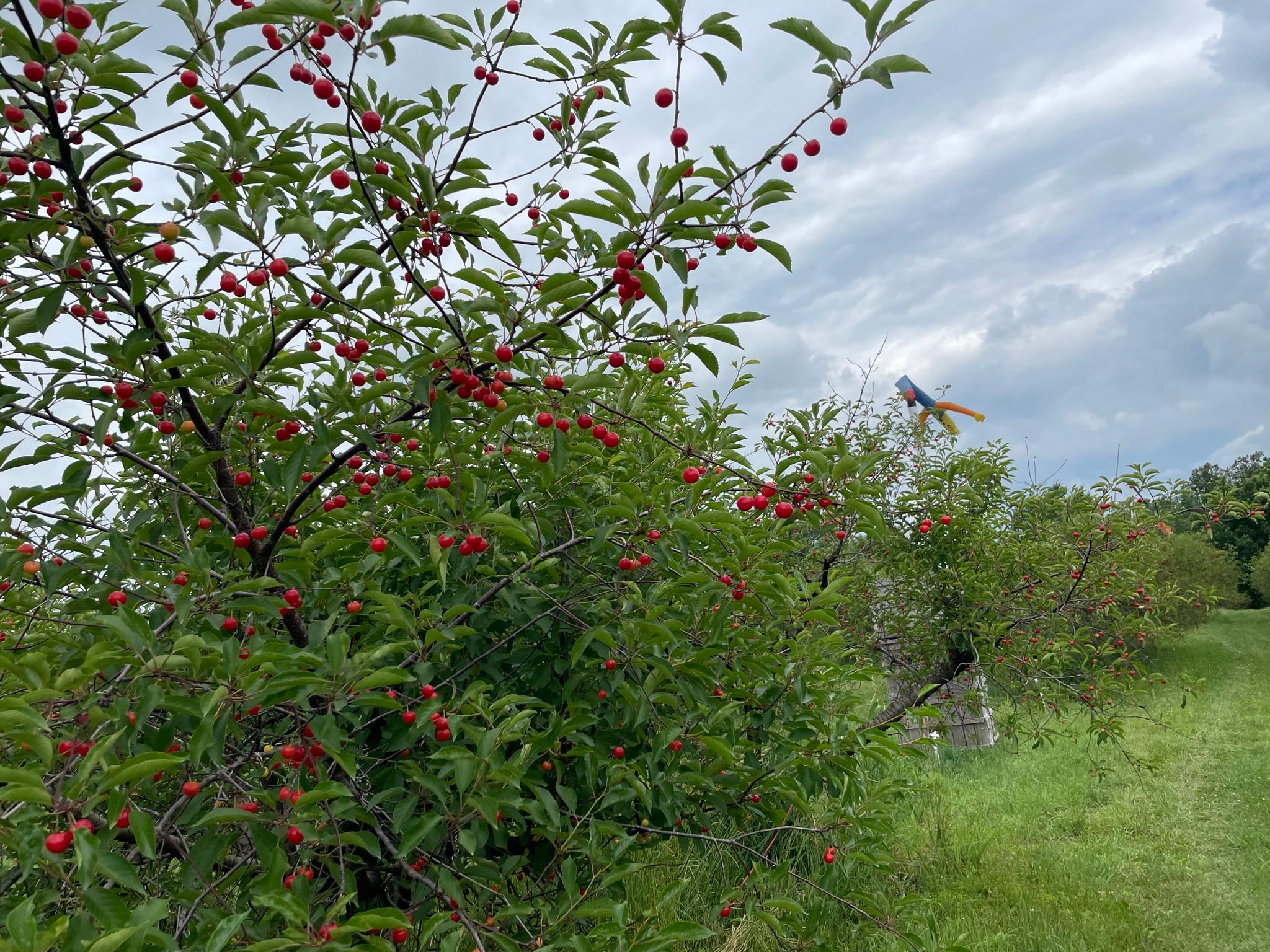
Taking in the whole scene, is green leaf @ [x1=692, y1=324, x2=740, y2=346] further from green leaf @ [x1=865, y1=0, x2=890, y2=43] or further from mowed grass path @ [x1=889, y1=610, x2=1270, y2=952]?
mowed grass path @ [x1=889, y1=610, x2=1270, y2=952]

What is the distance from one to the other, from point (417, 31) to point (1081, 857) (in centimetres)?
786

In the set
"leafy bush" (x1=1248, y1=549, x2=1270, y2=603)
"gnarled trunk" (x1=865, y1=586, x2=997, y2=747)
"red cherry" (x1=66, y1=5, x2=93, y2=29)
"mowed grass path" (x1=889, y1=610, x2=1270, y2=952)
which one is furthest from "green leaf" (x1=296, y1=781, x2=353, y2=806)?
"leafy bush" (x1=1248, y1=549, x2=1270, y2=603)

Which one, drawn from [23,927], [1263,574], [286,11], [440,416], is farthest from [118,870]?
[1263,574]

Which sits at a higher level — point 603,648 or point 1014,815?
point 603,648

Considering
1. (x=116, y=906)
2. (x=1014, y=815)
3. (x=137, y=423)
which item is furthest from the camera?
(x=1014, y=815)

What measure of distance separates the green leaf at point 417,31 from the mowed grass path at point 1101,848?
18.6 ft

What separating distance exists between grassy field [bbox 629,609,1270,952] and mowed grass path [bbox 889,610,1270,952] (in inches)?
0.6

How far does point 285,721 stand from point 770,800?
2256 mm

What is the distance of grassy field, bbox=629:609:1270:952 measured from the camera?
513cm

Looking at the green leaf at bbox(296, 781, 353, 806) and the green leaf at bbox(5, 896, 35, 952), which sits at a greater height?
the green leaf at bbox(296, 781, 353, 806)

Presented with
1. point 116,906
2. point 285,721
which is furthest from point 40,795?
point 285,721

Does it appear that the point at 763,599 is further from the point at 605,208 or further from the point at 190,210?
the point at 190,210

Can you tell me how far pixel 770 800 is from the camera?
12.4ft

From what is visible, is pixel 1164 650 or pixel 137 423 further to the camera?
pixel 1164 650
